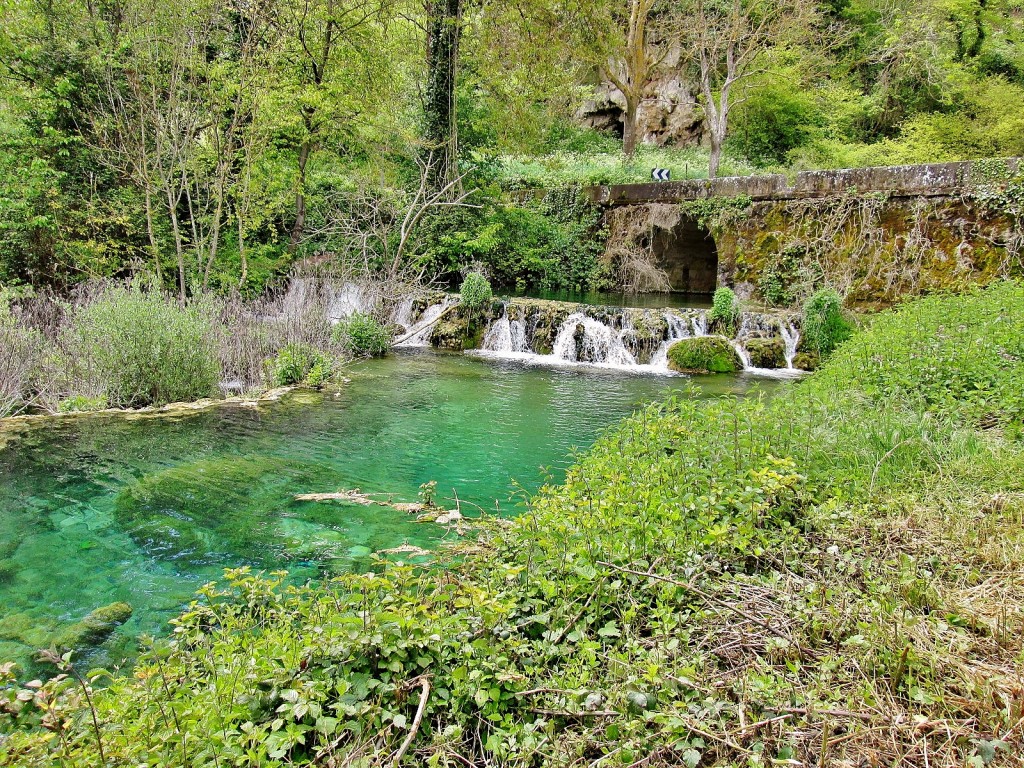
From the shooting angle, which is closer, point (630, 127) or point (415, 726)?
point (415, 726)

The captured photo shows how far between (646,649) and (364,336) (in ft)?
34.1

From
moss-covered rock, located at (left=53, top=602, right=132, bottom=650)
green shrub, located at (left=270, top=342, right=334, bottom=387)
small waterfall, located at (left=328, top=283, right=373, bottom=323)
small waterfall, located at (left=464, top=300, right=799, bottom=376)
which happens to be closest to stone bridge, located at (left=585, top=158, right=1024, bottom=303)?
small waterfall, located at (left=464, top=300, right=799, bottom=376)

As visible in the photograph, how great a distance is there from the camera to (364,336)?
39.4 ft

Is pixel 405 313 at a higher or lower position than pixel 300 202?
lower

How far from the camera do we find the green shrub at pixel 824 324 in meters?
12.0

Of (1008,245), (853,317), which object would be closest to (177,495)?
(853,317)

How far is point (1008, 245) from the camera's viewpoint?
40.8 ft

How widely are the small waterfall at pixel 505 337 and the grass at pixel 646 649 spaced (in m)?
9.90

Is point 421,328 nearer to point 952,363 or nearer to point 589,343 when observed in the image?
point 589,343

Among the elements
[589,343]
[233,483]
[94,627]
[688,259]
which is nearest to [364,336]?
[589,343]

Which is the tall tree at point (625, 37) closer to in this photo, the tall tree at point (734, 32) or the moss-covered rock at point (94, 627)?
the tall tree at point (734, 32)

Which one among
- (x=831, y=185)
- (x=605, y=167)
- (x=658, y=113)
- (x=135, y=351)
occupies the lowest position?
(x=135, y=351)

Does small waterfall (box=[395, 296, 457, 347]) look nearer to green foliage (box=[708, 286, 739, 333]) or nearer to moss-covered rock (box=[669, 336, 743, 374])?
moss-covered rock (box=[669, 336, 743, 374])

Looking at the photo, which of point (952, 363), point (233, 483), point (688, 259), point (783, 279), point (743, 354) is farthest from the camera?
point (688, 259)
